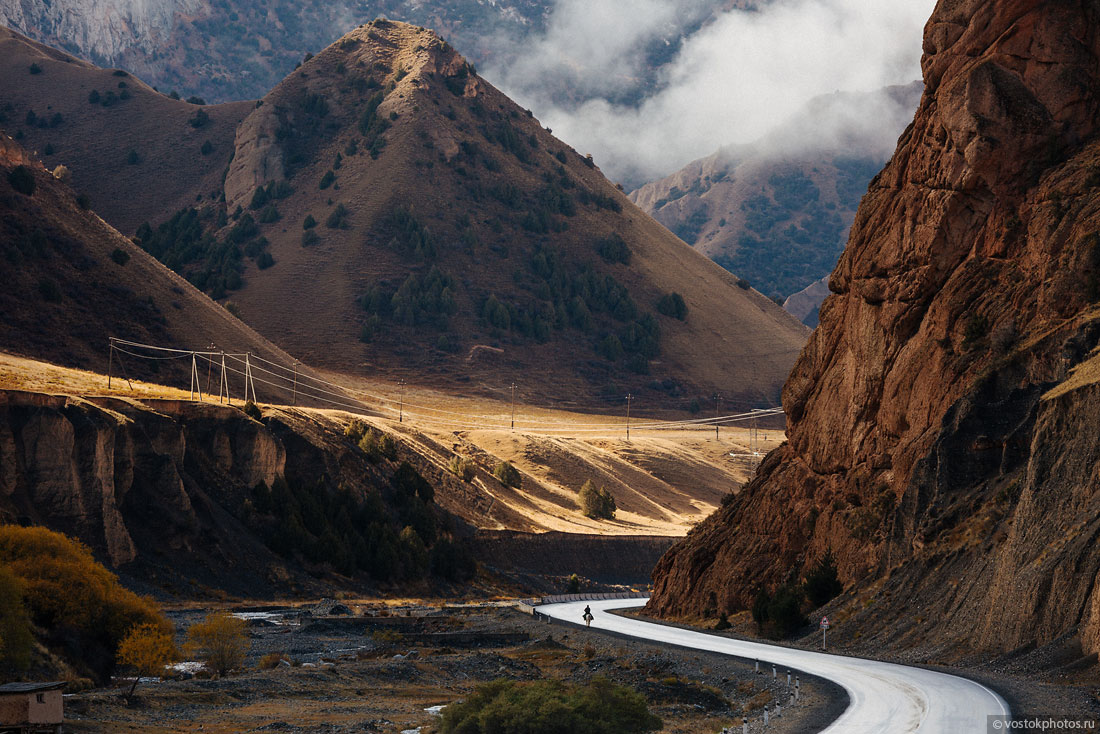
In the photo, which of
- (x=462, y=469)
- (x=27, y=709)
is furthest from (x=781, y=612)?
(x=462, y=469)

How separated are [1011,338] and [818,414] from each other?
1163 cm

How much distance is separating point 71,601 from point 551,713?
1643cm

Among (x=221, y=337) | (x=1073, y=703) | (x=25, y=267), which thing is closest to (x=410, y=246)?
(x=221, y=337)

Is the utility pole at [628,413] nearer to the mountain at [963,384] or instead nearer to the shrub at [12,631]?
the mountain at [963,384]

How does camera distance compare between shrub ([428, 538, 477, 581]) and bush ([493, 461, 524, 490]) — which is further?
bush ([493, 461, 524, 490])

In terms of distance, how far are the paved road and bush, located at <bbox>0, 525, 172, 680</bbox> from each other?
19198 millimetres

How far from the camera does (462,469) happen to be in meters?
108

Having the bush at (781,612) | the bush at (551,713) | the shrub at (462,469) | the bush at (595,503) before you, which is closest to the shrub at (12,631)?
the bush at (551,713)

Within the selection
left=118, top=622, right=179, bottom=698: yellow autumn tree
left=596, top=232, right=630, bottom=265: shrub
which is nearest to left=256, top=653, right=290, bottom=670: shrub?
left=118, top=622, right=179, bottom=698: yellow autumn tree

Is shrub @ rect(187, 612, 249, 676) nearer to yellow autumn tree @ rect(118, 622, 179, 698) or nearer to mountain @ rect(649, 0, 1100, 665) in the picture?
yellow autumn tree @ rect(118, 622, 179, 698)

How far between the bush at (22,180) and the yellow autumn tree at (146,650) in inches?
3009

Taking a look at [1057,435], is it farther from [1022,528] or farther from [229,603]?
[229,603]

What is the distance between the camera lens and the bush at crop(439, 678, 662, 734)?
1123 inches

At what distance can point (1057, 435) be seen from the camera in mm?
33438
